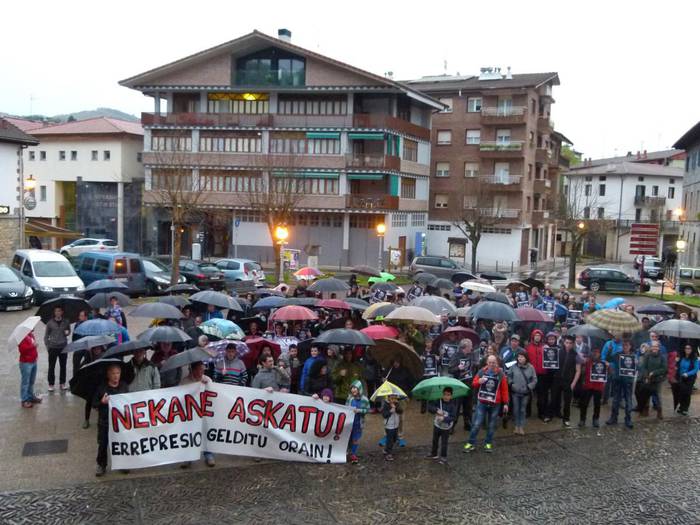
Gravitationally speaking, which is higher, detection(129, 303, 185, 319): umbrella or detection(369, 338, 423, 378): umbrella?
detection(129, 303, 185, 319): umbrella

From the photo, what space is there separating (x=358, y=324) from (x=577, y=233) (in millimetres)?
34054

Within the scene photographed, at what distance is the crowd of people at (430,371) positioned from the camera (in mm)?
10633

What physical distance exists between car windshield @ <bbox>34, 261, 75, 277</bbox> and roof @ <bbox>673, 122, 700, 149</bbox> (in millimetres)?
39631

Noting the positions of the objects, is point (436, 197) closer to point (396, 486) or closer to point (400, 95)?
point (400, 95)

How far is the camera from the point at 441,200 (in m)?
59.1

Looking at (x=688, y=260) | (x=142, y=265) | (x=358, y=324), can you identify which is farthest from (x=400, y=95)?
(x=358, y=324)

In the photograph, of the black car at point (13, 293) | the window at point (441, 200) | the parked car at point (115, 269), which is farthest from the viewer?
the window at point (441, 200)

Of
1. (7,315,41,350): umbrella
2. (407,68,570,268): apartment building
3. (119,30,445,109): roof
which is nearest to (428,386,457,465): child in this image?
(7,315,41,350): umbrella

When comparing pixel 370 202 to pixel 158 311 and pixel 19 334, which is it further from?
pixel 19 334

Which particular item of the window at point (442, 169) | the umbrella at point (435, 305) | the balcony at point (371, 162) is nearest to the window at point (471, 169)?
the window at point (442, 169)

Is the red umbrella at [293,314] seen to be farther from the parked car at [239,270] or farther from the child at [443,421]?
the parked car at [239,270]

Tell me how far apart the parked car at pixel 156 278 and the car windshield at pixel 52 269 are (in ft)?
11.2

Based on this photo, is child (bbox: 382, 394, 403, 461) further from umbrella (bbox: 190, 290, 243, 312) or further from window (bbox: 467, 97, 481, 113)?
window (bbox: 467, 97, 481, 113)

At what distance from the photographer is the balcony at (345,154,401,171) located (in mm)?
49031
